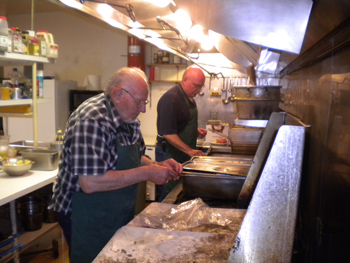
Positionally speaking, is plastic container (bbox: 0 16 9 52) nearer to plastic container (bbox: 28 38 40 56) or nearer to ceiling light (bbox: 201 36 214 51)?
plastic container (bbox: 28 38 40 56)

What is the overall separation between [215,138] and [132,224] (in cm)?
362

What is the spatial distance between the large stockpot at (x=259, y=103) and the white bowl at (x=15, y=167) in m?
1.88

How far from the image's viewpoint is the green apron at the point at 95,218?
1628mm

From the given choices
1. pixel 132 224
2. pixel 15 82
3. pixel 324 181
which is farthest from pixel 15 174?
pixel 324 181

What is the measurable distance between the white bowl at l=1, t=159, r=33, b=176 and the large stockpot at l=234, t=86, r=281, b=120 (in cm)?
→ 188

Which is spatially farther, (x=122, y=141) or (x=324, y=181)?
(x=122, y=141)

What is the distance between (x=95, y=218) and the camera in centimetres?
165

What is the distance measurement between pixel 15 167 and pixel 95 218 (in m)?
1.40

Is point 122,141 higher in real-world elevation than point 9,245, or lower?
higher

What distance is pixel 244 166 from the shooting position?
2127 millimetres

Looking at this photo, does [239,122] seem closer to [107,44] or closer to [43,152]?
[43,152]

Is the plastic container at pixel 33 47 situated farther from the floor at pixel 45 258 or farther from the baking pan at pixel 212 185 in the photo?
the baking pan at pixel 212 185

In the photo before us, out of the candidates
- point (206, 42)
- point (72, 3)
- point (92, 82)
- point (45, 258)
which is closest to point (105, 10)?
point (72, 3)

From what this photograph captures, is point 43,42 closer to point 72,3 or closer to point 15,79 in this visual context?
point 15,79
